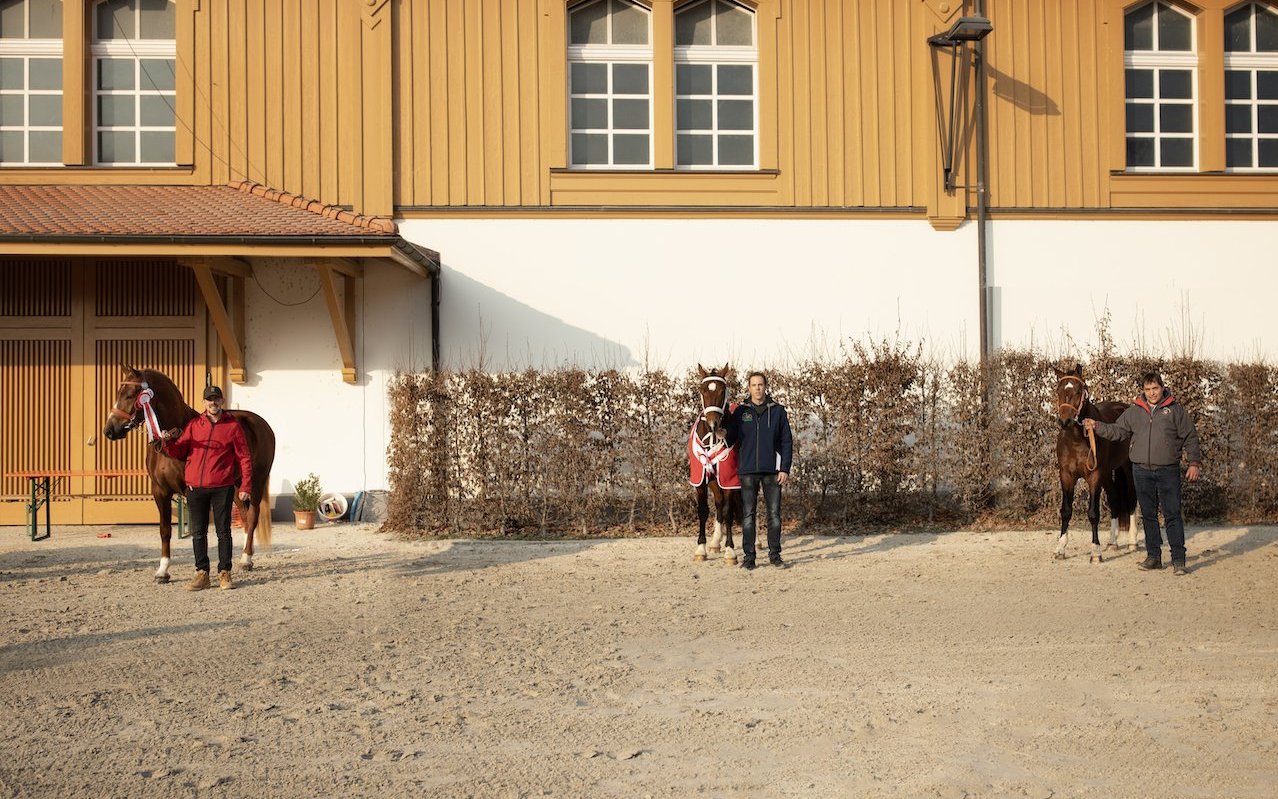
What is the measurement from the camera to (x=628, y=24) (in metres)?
16.4

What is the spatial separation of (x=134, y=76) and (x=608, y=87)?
6.37 metres

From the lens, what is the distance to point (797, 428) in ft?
44.3

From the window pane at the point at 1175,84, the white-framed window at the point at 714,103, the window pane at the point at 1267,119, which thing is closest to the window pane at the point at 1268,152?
the window pane at the point at 1267,119

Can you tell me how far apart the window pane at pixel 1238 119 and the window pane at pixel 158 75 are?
48.7 ft

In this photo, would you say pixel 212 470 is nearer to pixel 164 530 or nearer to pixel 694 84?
pixel 164 530

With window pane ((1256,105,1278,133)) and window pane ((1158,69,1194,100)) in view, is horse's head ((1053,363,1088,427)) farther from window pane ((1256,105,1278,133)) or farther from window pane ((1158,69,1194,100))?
window pane ((1256,105,1278,133))

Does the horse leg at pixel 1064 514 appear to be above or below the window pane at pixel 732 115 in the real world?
below

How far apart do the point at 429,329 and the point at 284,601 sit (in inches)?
254

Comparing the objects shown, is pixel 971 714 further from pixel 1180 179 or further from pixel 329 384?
pixel 1180 179

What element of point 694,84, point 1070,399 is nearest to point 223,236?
point 694,84

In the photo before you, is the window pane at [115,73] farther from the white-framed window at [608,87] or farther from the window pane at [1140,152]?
the window pane at [1140,152]

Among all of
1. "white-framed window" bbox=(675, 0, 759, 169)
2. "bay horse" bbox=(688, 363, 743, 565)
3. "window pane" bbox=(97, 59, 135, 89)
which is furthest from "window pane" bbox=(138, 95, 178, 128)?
"bay horse" bbox=(688, 363, 743, 565)

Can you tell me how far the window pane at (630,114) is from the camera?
53.2 feet

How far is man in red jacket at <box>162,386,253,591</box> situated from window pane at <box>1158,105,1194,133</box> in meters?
13.5
